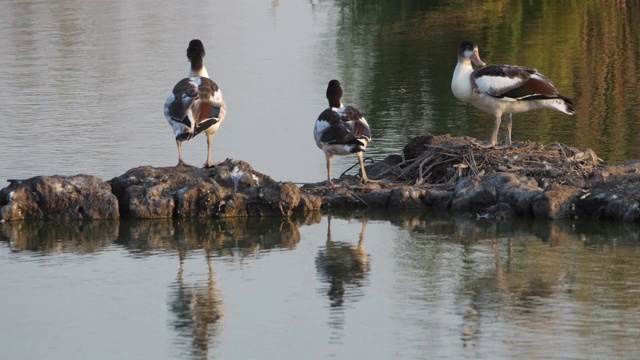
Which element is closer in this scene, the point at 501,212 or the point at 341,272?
the point at 341,272

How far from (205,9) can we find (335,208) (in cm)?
2293

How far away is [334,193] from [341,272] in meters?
2.62

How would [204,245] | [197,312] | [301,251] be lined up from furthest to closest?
[204,245] → [301,251] → [197,312]

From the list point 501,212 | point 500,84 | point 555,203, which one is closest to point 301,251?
point 501,212

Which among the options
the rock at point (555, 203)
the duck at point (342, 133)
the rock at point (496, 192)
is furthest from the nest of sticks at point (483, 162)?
the duck at point (342, 133)

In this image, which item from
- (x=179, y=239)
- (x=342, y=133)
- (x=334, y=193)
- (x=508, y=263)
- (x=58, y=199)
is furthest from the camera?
(x=334, y=193)

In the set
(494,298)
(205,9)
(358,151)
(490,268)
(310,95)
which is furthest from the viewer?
(205,9)

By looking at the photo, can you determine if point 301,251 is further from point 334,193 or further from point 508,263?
point 508,263

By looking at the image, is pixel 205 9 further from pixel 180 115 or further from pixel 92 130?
pixel 180 115

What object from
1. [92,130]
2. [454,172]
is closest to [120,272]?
[454,172]

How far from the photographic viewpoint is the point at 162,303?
1184cm

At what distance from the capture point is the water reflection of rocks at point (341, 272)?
1168 cm

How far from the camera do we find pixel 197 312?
37.8 feet

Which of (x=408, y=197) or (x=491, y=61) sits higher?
(x=491, y=61)
